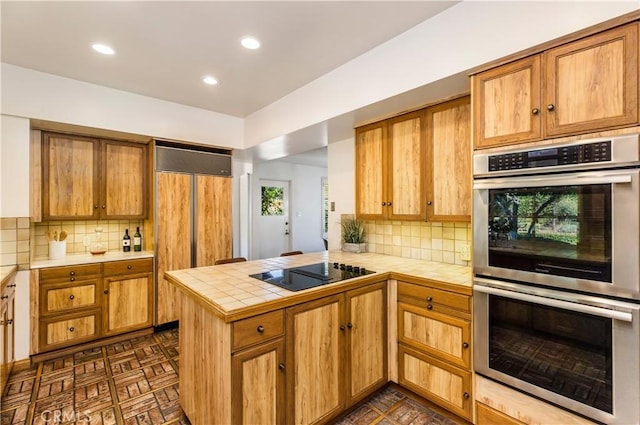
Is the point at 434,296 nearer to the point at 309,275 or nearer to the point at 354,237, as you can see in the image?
the point at 309,275

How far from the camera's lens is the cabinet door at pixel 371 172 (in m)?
2.80

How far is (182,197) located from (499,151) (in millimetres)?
3384

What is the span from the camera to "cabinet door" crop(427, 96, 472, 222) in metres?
2.20

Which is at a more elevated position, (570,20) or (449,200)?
(570,20)

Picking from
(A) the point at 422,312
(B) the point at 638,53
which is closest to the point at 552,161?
(B) the point at 638,53

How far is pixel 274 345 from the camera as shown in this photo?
1559 millimetres

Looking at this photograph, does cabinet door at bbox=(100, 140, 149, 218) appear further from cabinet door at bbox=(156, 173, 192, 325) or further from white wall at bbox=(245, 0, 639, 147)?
white wall at bbox=(245, 0, 639, 147)

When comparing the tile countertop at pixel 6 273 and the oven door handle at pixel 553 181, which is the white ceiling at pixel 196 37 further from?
the tile countertop at pixel 6 273

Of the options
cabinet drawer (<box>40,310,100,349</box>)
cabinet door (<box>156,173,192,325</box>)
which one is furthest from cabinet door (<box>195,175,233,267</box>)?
cabinet drawer (<box>40,310,100,349</box>)

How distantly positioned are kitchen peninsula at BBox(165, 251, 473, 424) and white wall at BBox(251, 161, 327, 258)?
4.52m

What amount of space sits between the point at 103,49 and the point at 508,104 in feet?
9.77

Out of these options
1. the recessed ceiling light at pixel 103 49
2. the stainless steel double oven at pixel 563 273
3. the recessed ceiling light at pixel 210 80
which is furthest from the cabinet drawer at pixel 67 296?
the stainless steel double oven at pixel 563 273

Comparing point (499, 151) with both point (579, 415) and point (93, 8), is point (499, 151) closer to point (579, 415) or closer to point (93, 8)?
point (579, 415)

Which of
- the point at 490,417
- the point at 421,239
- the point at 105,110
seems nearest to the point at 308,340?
the point at 490,417
